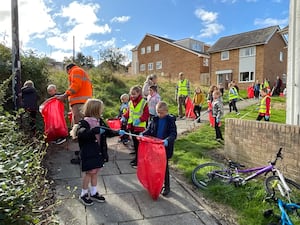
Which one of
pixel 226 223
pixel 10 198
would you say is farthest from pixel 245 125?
pixel 10 198

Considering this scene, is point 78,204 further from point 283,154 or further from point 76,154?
point 283,154

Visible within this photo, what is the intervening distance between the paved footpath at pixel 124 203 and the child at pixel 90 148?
17 cm

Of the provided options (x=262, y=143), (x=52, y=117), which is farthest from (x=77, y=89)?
(x=262, y=143)

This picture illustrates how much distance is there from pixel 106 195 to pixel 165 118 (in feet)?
5.11

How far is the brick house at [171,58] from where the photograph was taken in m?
38.5

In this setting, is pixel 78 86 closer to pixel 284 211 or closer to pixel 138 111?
pixel 138 111

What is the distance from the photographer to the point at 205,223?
142 inches

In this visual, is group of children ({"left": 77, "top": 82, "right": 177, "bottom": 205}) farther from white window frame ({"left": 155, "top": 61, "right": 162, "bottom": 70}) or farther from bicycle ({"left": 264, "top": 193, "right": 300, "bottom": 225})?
white window frame ({"left": 155, "top": 61, "right": 162, "bottom": 70})

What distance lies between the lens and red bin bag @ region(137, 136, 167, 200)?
4078 mm

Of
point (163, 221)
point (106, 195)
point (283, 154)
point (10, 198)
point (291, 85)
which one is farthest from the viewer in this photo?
point (291, 85)

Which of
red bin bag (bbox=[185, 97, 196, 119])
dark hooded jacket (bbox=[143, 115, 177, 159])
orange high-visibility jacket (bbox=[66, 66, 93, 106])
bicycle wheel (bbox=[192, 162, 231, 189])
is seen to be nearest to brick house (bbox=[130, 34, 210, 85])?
red bin bag (bbox=[185, 97, 196, 119])

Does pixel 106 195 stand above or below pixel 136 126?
below

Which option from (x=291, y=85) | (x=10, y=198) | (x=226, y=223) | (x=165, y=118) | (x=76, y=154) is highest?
(x=291, y=85)

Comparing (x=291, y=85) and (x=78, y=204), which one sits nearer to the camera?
(x=78, y=204)
